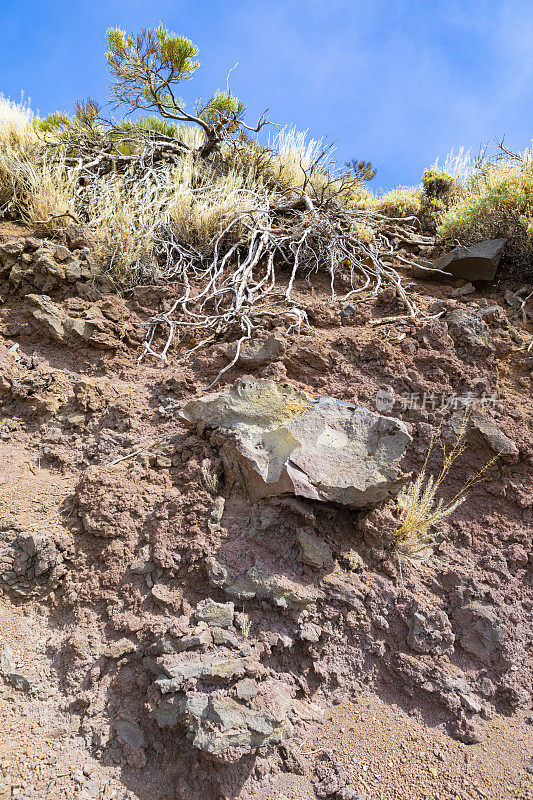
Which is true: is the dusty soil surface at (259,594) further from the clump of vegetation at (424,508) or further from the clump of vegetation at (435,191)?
the clump of vegetation at (435,191)

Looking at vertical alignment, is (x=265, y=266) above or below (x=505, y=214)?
below

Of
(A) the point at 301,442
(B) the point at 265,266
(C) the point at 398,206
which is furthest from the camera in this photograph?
(C) the point at 398,206

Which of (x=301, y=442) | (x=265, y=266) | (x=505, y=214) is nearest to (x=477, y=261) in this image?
(x=505, y=214)

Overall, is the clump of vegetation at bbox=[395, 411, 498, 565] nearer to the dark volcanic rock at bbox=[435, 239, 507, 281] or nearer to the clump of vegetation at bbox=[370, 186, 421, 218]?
the dark volcanic rock at bbox=[435, 239, 507, 281]

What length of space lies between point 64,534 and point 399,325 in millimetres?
2737

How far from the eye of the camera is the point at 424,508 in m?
2.76

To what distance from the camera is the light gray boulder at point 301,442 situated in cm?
259

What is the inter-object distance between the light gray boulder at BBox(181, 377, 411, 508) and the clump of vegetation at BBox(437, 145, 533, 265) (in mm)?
3022

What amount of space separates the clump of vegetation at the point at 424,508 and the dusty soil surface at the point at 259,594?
0.22 ft

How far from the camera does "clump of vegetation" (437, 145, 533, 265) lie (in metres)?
4.75

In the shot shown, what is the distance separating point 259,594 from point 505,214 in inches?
178

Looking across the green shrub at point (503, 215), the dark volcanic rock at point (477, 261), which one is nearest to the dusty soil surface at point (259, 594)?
the dark volcanic rock at point (477, 261)

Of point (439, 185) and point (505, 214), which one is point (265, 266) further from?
point (439, 185)

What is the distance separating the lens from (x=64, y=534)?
9.01 feet
